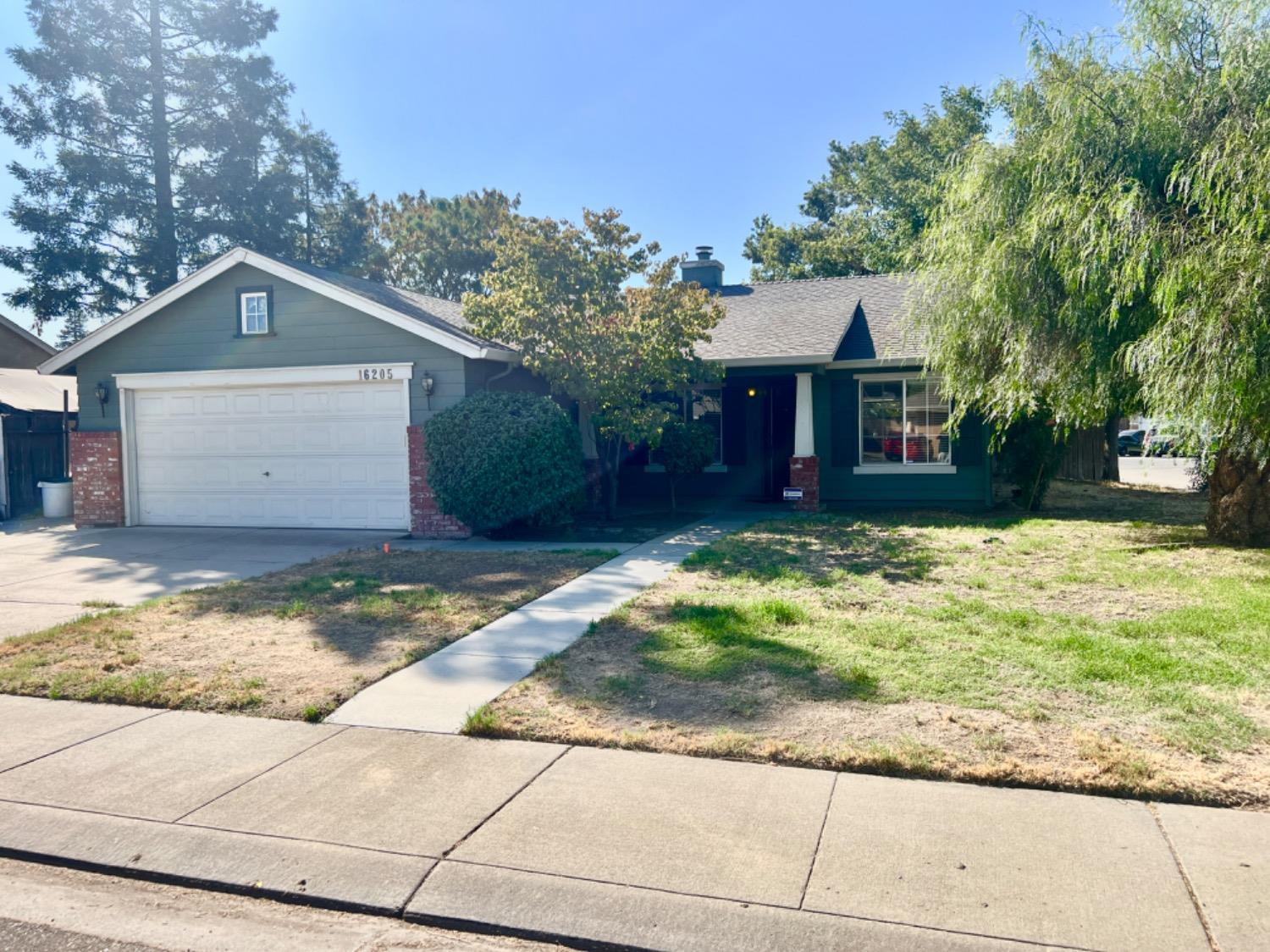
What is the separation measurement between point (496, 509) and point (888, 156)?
21.9 m

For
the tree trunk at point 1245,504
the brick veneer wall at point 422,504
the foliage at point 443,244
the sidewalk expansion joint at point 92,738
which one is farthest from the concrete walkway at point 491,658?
the foliage at point 443,244

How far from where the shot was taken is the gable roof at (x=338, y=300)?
1336 cm

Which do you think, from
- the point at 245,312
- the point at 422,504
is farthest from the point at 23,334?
the point at 422,504

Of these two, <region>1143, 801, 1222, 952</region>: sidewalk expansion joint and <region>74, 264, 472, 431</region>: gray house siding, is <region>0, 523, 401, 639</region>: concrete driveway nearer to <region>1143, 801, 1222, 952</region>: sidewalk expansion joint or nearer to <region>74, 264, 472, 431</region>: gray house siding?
<region>74, 264, 472, 431</region>: gray house siding

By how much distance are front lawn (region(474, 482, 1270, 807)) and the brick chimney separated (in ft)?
40.7

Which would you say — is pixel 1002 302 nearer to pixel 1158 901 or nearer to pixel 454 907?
pixel 1158 901

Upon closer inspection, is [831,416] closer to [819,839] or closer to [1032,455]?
[1032,455]

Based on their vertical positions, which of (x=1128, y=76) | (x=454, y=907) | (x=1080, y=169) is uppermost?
(x=1128, y=76)

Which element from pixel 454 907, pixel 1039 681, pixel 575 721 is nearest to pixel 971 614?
pixel 1039 681

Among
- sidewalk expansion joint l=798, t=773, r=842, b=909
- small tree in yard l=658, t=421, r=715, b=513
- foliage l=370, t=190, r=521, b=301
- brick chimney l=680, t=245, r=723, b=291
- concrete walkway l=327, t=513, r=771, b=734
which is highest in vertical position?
foliage l=370, t=190, r=521, b=301

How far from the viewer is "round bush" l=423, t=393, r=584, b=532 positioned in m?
12.4

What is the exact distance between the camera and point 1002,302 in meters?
10.7

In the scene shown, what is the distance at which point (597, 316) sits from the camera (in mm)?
13938

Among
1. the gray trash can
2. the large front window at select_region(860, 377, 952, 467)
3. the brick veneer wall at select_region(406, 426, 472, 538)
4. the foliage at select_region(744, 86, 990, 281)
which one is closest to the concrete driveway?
the brick veneer wall at select_region(406, 426, 472, 538)
